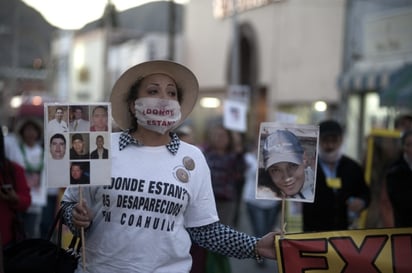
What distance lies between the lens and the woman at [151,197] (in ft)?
10.9

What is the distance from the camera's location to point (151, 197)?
11.0 ft

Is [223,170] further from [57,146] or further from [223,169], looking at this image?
[57,146]

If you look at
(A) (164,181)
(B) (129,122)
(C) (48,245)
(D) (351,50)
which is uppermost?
(D) (351,50)

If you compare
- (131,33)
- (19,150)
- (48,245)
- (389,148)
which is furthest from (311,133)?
(131,33)

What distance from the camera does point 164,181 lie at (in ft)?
11.1

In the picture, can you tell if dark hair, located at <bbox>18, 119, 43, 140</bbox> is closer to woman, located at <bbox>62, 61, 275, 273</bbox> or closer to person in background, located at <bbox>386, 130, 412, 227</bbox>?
person in background, located at <bbox>386, 130, 412, 227</bbox>

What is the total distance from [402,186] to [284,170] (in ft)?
6.91

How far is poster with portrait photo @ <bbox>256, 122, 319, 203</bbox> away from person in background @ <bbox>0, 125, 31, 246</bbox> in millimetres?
2059

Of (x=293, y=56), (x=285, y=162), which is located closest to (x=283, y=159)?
(x=285, y=162)

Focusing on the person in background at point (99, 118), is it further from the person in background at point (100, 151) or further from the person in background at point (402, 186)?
the person in background at point (402, 186)

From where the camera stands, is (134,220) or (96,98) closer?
(134,220)

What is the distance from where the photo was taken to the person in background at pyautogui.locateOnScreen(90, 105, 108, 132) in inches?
133

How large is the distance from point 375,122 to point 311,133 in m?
17.4

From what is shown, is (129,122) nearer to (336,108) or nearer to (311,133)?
(311,133)
